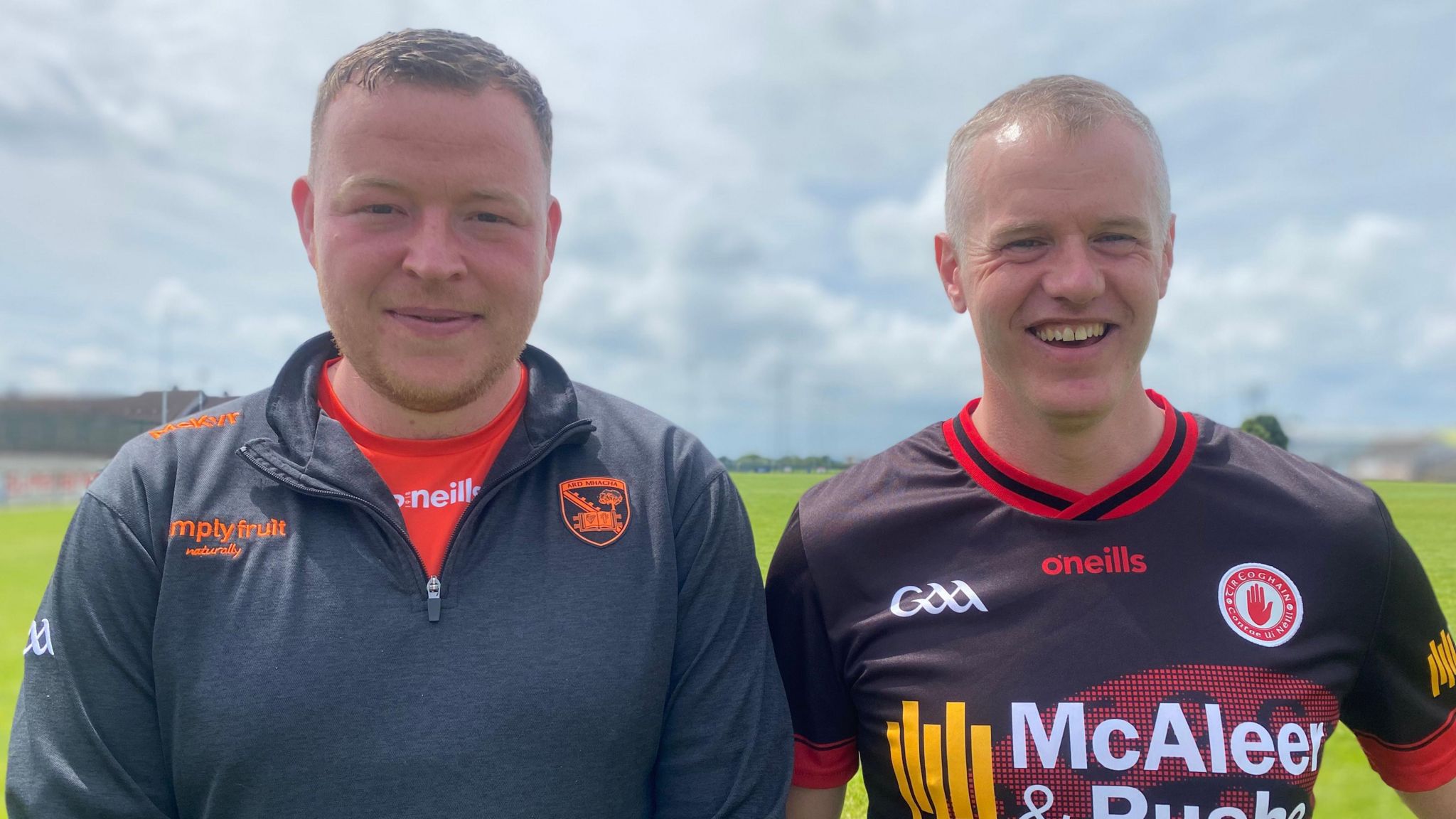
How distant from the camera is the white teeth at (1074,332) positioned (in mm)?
2234

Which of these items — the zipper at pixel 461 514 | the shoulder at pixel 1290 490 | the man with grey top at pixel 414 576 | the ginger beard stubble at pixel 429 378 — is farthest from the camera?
the shoulder at pixel 1290 490

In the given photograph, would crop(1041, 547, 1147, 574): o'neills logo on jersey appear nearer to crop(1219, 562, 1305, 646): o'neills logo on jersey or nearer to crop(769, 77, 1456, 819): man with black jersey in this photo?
crop(769, 77, 1456, 819): man with black jersey

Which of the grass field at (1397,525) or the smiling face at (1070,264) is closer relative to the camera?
the smiling face at (1070,264)

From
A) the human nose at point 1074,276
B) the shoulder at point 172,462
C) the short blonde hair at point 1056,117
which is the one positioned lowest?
the shoulder at point 172,462

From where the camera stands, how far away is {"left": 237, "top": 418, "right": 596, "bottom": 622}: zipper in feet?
6.43

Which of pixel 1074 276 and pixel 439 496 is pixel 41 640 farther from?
pixel 1074 276

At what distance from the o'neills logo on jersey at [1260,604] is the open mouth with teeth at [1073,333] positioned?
772mm

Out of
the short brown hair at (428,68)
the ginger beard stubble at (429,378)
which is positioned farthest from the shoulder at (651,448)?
the short brown hair at (428,68)

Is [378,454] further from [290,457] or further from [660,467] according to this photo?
[660,467]

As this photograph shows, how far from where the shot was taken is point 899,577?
238 centimetres

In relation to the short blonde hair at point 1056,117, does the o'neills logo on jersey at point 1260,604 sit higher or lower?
lower

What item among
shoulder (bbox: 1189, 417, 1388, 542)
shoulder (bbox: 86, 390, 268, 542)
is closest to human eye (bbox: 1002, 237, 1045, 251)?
shoulder (bbox: 1189, 417, 1388, 542)

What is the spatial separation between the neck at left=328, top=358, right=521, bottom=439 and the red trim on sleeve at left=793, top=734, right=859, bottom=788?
141cm

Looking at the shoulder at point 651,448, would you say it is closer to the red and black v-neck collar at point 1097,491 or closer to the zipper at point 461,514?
the zipper at point 461,514
